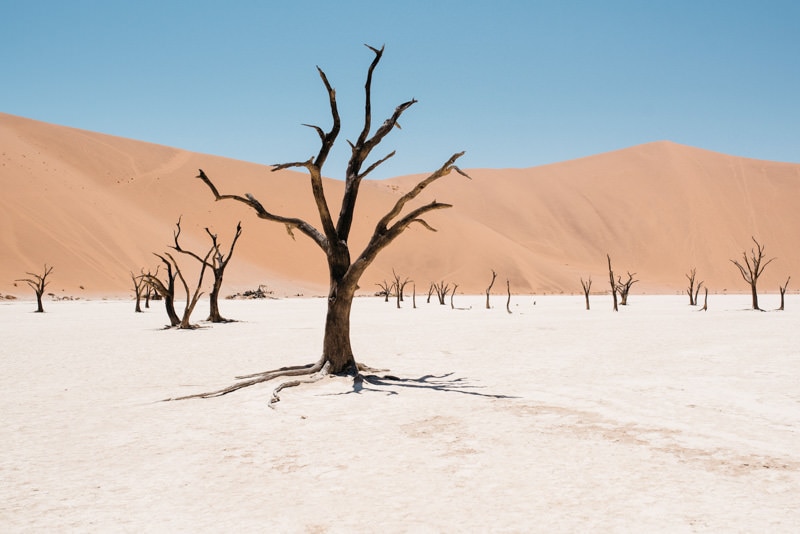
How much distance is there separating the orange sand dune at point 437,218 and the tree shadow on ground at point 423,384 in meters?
45.3

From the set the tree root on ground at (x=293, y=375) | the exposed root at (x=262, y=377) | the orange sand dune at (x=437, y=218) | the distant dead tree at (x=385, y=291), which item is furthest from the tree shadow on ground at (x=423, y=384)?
the orange sand dune at (x=437, y=218)

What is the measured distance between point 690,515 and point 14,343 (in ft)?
54.9

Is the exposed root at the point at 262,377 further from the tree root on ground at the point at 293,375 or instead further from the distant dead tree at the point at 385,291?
the distant dead tree at the point at 385,291

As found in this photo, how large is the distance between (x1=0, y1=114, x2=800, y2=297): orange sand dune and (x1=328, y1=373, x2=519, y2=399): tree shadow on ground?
149ft

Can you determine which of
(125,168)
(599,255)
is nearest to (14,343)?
(125,168)

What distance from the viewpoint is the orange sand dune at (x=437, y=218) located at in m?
58.8

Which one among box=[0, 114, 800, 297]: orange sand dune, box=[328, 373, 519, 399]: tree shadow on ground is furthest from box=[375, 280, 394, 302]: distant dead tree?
box=[328, 373, 519, 399]: tree shadow on ground

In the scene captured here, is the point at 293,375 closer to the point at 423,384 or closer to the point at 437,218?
the point at 423,384

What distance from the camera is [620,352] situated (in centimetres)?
1369

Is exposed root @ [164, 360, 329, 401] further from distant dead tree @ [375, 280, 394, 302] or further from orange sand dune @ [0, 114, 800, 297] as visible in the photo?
orange sand dune @ [0, 114, 800, 297]

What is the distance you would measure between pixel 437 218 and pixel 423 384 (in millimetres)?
73089

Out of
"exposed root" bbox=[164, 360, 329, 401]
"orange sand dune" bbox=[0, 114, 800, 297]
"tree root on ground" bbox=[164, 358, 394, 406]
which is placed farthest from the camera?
"orange sand dune" bbox=[0, 114, 800, 297]

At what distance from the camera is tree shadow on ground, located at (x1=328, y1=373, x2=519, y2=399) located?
29.5 ft

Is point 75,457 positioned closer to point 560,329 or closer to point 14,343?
point 14,343
